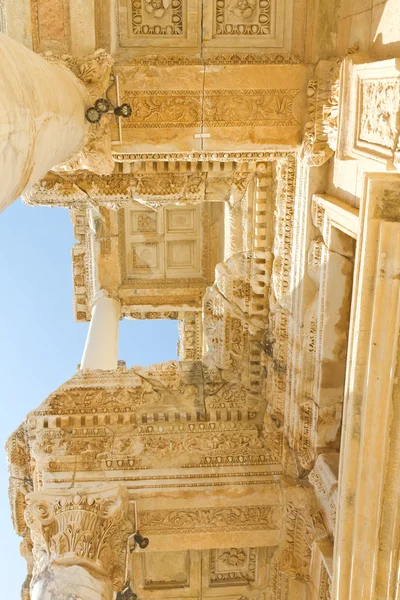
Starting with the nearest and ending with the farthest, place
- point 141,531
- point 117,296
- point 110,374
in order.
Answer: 1. point 141,531
2. point 110,374
3. point 117,296

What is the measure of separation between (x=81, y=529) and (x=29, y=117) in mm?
3901

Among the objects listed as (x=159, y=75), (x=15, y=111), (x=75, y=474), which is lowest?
(x=75, y=474)

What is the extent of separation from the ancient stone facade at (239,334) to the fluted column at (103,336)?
1871mm

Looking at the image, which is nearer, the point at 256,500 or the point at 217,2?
the point at 217,2

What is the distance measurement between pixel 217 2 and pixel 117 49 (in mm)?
1144

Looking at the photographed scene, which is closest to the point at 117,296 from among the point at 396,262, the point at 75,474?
the point at 75,474

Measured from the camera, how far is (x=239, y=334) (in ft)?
24.0

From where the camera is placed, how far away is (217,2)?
5656 mm

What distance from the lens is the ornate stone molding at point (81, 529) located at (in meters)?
5.09

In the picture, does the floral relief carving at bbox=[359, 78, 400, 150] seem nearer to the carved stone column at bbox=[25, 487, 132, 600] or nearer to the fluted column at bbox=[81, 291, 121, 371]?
the carved stone column at bbox=[25, 487, 132, 600]

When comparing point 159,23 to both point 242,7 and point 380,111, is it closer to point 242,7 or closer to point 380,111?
point 242,7

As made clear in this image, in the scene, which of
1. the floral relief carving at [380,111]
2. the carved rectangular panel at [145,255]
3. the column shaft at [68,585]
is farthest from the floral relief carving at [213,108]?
the carved rectangular panel at [145,255]

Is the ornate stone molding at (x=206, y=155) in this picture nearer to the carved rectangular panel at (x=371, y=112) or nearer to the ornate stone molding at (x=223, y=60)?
the ornate stone molding at (x=223, y=60)

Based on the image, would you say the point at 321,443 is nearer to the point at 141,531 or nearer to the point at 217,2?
the point at 141,531
